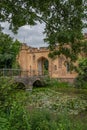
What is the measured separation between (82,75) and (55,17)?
24686mm

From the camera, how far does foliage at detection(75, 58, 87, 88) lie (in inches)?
1216

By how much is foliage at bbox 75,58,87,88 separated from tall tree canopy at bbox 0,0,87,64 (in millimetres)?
23489

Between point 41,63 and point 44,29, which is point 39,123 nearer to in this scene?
point 44,29

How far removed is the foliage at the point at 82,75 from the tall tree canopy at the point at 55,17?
23.5 meters

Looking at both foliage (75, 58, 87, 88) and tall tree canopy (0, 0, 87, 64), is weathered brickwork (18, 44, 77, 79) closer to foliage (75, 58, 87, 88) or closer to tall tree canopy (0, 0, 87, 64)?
foliage (75, 58, 87, 88)

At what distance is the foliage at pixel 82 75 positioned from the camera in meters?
30.9

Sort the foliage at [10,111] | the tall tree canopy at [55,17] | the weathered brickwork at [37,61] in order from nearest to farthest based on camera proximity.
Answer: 1. the foliage at [10,111]
2. the tall tree canopy at [55,17]
3. the weathered brickwork at [37,61]

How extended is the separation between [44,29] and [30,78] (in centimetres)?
2409

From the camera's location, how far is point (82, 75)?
31.3 m

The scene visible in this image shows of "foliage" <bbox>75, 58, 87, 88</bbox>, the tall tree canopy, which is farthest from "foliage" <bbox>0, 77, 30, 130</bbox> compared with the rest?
"foliage" <bbox>75, 58, 87, 88</bbox>

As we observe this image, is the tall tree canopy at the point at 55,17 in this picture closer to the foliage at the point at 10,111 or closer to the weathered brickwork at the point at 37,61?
the foliage at the point at 10,111

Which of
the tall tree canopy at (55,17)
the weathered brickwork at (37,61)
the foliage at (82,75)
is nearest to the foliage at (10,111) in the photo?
the tall tree canopy at (55,17)

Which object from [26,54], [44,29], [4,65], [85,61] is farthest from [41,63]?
[44,29]

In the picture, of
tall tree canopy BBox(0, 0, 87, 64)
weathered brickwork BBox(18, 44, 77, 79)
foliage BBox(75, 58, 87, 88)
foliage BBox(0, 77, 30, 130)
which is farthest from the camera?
weathered brickwork BBox(18, 44, 77, 79)
